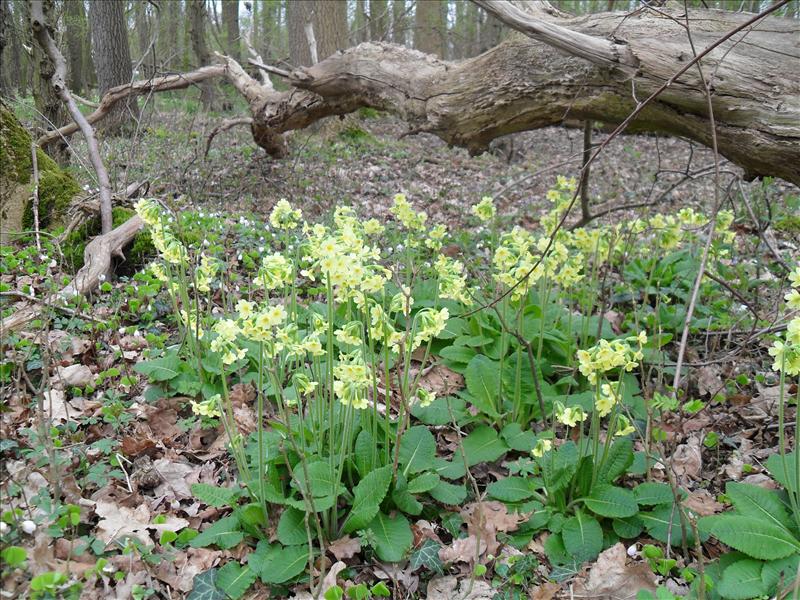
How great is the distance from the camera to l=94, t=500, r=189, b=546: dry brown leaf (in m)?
2.52

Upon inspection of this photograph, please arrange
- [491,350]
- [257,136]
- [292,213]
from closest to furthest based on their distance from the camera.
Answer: [292,213]
[491,350]
[257,136]

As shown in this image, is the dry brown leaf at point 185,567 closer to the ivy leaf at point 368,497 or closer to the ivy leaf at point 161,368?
the ivy leaf at point 368,497

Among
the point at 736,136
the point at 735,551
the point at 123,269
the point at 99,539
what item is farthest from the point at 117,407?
the point at 736,136

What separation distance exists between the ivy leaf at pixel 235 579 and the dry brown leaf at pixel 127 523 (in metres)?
0.32

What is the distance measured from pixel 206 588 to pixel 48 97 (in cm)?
548

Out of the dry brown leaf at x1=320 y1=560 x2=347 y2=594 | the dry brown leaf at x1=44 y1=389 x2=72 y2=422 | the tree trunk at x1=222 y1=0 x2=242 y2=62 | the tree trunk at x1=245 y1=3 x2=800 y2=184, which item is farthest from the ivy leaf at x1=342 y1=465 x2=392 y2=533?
the tree trunk at x1=222 y1=0 x2=242 y2=62

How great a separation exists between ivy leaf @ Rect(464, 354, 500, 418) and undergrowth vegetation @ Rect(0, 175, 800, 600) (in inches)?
0.5

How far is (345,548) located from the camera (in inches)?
104

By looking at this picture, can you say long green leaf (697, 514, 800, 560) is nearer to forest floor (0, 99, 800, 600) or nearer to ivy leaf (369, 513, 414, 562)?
forest floor (0, 99, 800, 600)

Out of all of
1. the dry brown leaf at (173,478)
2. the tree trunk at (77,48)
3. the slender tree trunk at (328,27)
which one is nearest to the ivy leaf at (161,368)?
the dry brown leaf at (173,478)

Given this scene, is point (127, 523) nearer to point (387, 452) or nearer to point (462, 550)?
point (387, 452)

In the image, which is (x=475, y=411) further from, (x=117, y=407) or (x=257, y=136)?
(x=257, y=136)

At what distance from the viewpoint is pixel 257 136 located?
24.7ft

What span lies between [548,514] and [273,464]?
127 cm
